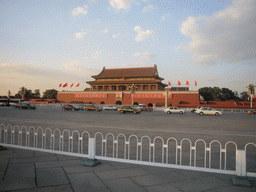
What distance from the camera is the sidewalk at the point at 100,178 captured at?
338 cm

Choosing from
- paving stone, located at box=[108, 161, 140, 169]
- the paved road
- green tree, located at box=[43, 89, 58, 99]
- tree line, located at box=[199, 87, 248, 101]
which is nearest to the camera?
paving stone, located at box=[108, 161, 140, 169]

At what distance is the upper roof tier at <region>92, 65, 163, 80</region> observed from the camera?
4922 centimetres

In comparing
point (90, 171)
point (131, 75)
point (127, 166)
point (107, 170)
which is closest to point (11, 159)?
point (90, 171)

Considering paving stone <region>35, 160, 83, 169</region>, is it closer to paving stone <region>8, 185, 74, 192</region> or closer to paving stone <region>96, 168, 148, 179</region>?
paving stone <region>96, 168, 148, 179</region>

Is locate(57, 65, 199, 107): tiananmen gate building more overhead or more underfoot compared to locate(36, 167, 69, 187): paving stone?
more overhead

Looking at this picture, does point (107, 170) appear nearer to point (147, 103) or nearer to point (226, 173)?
point (226, 173)

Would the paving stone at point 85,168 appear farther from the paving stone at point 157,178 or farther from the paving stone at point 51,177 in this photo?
the paving stone at point 157,178

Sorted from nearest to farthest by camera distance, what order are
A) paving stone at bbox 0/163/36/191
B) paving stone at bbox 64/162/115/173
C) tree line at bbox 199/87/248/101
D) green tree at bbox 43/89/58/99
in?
1. paving stone at bbox 0/163/36/191
2. paving stone at bbox 64/162/115/173
3. tree line at bbox 199/87/248/101
4. green tree at bbox 43/89/58/99

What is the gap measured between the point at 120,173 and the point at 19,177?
78.8 inches

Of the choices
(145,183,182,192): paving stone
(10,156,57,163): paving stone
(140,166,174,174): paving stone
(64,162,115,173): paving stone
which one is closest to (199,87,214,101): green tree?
(140,166,174,174): paving stone

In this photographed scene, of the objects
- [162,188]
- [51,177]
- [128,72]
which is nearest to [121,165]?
[162,188]

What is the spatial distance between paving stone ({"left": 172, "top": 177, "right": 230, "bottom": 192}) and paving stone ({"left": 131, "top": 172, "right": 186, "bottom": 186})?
187mm

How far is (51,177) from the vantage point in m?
3.79

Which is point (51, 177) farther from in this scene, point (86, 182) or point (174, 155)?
point (174, 155)
